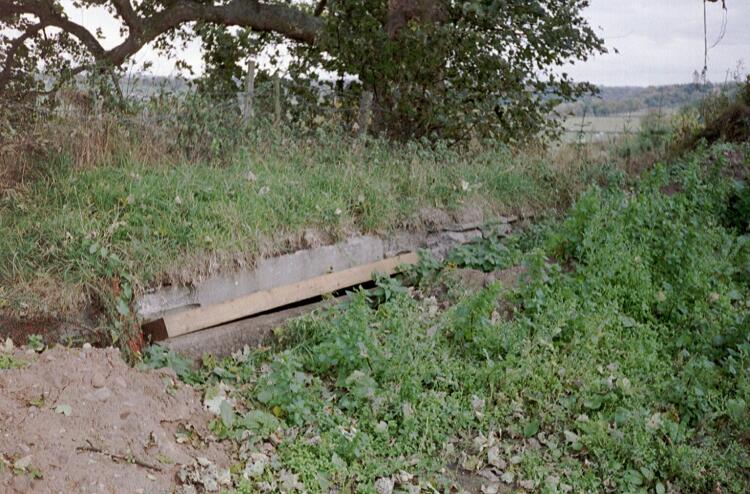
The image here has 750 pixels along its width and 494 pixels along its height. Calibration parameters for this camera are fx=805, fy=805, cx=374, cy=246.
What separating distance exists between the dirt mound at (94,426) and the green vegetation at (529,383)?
345mm

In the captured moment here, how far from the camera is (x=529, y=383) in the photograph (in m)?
6.09

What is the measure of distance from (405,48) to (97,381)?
764cm

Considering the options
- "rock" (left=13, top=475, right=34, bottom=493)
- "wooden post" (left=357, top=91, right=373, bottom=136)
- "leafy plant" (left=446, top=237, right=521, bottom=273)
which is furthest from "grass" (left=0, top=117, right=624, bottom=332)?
"rock" (left=13, top=475, right=34, bottom=493)

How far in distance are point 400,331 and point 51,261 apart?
2.95m

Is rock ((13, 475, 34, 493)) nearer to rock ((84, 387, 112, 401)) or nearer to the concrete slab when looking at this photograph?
rock ((84, 387, 112, 401))

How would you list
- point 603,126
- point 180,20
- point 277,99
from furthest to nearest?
point 603,126, point 180,20, point 277,99

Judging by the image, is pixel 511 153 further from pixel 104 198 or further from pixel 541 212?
pixel 104 198

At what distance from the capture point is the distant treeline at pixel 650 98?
13.8 meters

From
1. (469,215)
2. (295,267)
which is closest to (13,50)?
(295,267)

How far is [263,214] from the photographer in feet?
25.2

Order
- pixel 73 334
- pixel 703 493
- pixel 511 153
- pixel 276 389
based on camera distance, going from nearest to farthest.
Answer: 1. pixel 703 493
2. pixel 276 389
3. pixel 73 334
4. pixel 511 153

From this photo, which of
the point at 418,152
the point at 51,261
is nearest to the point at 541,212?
the point at 418,152

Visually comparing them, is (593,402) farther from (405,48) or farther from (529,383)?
(405,48)

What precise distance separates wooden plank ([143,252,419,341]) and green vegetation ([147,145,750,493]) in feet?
1.40
